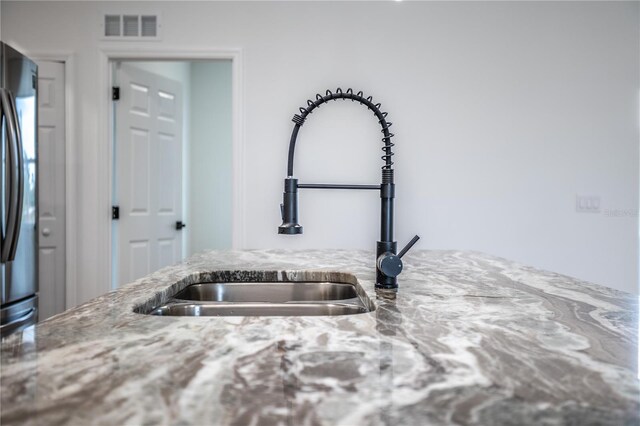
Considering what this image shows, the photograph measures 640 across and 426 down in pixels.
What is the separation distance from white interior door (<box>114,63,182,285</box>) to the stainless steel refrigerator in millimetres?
896

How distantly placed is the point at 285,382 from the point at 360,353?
134 mm

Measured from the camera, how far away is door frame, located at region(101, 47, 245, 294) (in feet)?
10.6

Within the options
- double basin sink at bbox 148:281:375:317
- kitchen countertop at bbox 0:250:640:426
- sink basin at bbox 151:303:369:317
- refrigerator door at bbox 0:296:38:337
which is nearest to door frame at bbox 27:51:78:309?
refrigerator door at bbox 0:296:38:337

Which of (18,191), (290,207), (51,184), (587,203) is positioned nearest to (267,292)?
(290,207)

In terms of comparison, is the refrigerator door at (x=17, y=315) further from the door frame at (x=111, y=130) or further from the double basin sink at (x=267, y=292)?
the double basin sink at (x=267, y=292)

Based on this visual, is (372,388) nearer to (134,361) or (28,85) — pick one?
(134,361)

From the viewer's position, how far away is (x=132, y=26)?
3.26 meters

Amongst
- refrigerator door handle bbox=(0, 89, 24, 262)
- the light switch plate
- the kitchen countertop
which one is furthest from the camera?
the light switch plate

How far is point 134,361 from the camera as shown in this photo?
54 cm

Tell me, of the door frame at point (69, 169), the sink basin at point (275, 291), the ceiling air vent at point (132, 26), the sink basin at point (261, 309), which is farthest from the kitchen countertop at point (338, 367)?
the ceiling air vent at point (132, 26)

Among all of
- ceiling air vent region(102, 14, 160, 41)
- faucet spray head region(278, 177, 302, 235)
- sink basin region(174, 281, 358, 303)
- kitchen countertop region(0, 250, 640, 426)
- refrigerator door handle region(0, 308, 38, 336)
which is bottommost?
refrigerator door handle region(0, 308, 38, 336)

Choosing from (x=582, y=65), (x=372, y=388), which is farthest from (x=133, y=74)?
(x=372, y=388)

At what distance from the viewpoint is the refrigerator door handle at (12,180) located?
2193mm

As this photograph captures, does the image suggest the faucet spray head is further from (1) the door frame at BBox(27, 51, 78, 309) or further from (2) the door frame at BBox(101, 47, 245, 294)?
(1) the door frame at BBox(27, 51, 78, 309)
